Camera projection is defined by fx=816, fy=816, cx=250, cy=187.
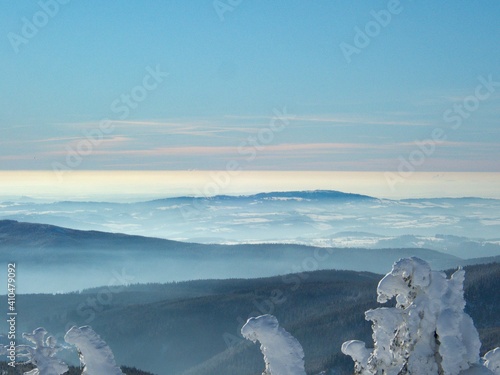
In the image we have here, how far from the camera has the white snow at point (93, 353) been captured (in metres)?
13.4

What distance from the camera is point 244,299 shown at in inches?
3848

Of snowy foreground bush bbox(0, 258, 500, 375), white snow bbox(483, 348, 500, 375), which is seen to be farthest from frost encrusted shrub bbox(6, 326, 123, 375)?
white snow bbox(483, 348, 500, 375)

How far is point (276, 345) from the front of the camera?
12.9 meters

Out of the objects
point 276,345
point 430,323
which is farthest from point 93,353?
point 430,323

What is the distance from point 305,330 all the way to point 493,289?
57.7ft

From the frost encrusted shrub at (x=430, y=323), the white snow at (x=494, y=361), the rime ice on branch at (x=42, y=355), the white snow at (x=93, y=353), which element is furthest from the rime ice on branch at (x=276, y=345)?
the rime ice on branch at (x=42, y=355)

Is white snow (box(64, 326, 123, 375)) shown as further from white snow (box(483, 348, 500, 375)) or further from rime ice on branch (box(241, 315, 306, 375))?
white snow (box(483, 348, 500, 375))

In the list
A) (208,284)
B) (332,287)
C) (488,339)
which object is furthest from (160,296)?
(488,339)

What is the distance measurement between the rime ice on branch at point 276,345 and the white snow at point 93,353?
8.46 feet

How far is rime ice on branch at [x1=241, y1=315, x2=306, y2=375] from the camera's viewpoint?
1259 cm

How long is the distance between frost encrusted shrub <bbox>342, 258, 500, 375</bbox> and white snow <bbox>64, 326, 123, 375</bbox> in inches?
197

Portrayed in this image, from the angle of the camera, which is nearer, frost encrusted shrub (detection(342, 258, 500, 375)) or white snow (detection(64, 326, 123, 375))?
frost encrusted shrub (detection(342, 258, 500, 375))

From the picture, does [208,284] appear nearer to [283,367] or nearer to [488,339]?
[488,339]

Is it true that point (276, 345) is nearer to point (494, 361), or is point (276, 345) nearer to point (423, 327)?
point (423, 327)
